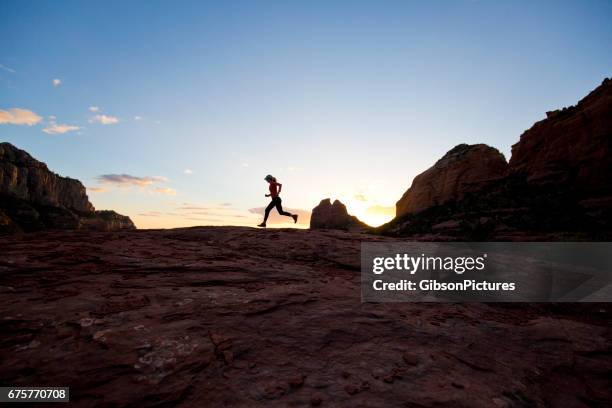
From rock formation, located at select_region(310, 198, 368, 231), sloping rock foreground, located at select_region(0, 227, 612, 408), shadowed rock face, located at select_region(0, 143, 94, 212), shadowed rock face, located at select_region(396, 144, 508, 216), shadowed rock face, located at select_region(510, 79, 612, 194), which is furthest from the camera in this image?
shadowed rock face, located at select_region(0, 143, 94, 212)

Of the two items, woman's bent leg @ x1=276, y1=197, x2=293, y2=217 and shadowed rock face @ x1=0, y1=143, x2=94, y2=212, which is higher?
shadowed rock face @ x1=0, y1=143, x2=94, y2=212

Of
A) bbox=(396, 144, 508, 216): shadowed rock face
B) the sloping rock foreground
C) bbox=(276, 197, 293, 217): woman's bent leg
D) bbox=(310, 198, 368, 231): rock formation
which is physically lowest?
the sloping rock foreground

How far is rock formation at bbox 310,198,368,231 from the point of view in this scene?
87.1 m

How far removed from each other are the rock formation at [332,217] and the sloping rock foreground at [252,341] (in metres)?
79.7

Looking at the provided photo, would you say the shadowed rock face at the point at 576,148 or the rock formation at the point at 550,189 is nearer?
the rock formation at the point at 550,189

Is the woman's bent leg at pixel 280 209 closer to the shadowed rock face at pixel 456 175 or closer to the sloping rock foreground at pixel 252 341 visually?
the sloping rock foreground at pixel 252 341

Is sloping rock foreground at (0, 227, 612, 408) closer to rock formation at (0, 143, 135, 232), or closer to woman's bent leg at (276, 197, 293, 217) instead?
woman's bent leg at (276, 197, 293, 217)

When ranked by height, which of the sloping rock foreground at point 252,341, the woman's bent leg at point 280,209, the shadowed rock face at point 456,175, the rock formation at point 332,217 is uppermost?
the shadowed rock face at point 456,175

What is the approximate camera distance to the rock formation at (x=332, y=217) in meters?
87.1

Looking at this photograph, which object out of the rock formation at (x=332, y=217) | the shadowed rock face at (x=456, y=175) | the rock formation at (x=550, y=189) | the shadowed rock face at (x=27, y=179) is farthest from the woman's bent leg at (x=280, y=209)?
the shadowed rock face at (x=27, y=179)

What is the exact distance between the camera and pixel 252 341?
427 centimetres

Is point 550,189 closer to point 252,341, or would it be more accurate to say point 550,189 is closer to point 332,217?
point 252,341

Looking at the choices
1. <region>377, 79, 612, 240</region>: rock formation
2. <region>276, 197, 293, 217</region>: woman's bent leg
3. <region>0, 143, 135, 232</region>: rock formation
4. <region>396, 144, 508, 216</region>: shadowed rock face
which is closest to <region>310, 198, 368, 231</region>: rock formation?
<region>396, 144, 508, 216</region>: shadowed rock face

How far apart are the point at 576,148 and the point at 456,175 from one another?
67.1 ft
